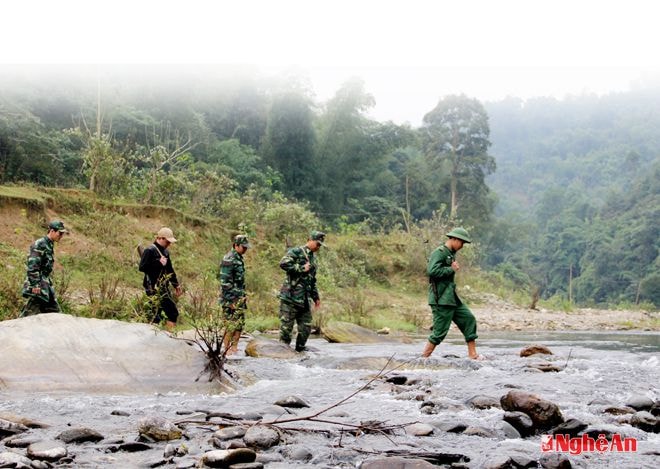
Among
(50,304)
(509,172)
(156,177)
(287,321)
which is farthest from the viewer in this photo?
(509,172)

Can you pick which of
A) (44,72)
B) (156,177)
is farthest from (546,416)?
(44,72)

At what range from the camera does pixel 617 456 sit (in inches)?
182

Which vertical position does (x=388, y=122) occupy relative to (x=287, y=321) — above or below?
above

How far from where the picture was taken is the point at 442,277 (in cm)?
865

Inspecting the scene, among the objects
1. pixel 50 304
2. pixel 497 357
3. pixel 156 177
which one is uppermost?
pixel 156 177

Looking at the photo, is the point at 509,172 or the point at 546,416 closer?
the point at 546,416

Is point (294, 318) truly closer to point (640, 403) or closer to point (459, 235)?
point (459, 235)

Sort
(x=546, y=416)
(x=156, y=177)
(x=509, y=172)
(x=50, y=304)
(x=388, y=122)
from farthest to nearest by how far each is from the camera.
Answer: (x=509, y=172)
(x=388, y=122)
(x=156, y=177)
(x=50, y=304)
(x=546, y=416)

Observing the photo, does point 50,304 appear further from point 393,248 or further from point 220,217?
point 393,248

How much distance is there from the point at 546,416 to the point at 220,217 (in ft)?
67.6

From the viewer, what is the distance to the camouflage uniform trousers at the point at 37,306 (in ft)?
27.5

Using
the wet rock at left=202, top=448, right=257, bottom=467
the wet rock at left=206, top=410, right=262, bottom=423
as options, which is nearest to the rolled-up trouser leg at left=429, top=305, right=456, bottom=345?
the wet rock at left=206, top=410, right=262, bottom=423

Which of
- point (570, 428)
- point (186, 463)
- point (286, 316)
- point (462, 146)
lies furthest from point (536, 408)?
point (462, 146)

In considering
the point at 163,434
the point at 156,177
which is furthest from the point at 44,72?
the point at 163,434
